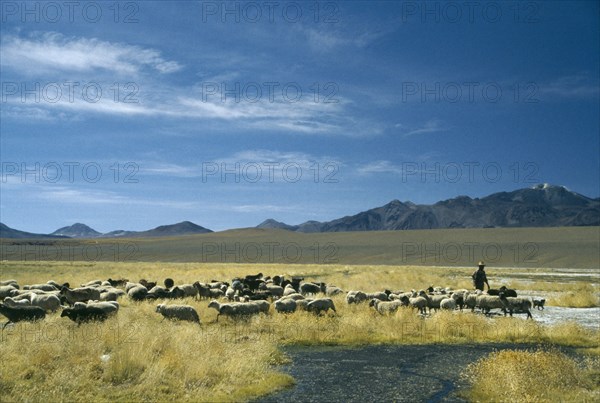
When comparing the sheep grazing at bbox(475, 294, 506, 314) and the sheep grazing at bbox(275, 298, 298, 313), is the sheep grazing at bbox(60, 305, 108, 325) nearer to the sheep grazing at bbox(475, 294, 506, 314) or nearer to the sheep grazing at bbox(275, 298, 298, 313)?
the sheep grazing at bbox(275, 298, 298, 313)

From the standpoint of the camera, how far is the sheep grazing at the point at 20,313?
18.2 metres

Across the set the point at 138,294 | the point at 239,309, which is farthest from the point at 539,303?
the point at 138,294

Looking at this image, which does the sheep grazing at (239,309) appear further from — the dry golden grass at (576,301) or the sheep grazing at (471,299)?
the dry golden grass at (576,301)

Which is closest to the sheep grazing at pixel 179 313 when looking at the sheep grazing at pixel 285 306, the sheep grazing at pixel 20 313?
the sheep grazing at pixel 285 306

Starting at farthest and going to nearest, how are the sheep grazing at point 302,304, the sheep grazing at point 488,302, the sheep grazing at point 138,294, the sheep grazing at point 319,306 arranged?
the sheep grazing at point 138,294, the sheep grazing at point 488,302, the sheep grazing at point 302,304, the sheep grazing at point 319,306

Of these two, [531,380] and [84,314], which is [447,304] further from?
[84,314]

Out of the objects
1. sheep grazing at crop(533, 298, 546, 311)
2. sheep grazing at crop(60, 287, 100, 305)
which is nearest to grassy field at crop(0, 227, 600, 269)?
sheep grazing at crop(533, 298, 546, 311)

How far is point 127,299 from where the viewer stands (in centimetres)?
2644

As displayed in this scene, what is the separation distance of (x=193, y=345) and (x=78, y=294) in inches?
490

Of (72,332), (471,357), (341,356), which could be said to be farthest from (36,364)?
(471,357)

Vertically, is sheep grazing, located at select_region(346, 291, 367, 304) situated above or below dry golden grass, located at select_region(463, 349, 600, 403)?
above

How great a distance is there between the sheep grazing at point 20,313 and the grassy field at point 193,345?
0.66 metres

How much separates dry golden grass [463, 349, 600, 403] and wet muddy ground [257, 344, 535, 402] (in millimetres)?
661

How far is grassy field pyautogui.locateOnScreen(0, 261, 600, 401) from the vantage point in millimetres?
11422
